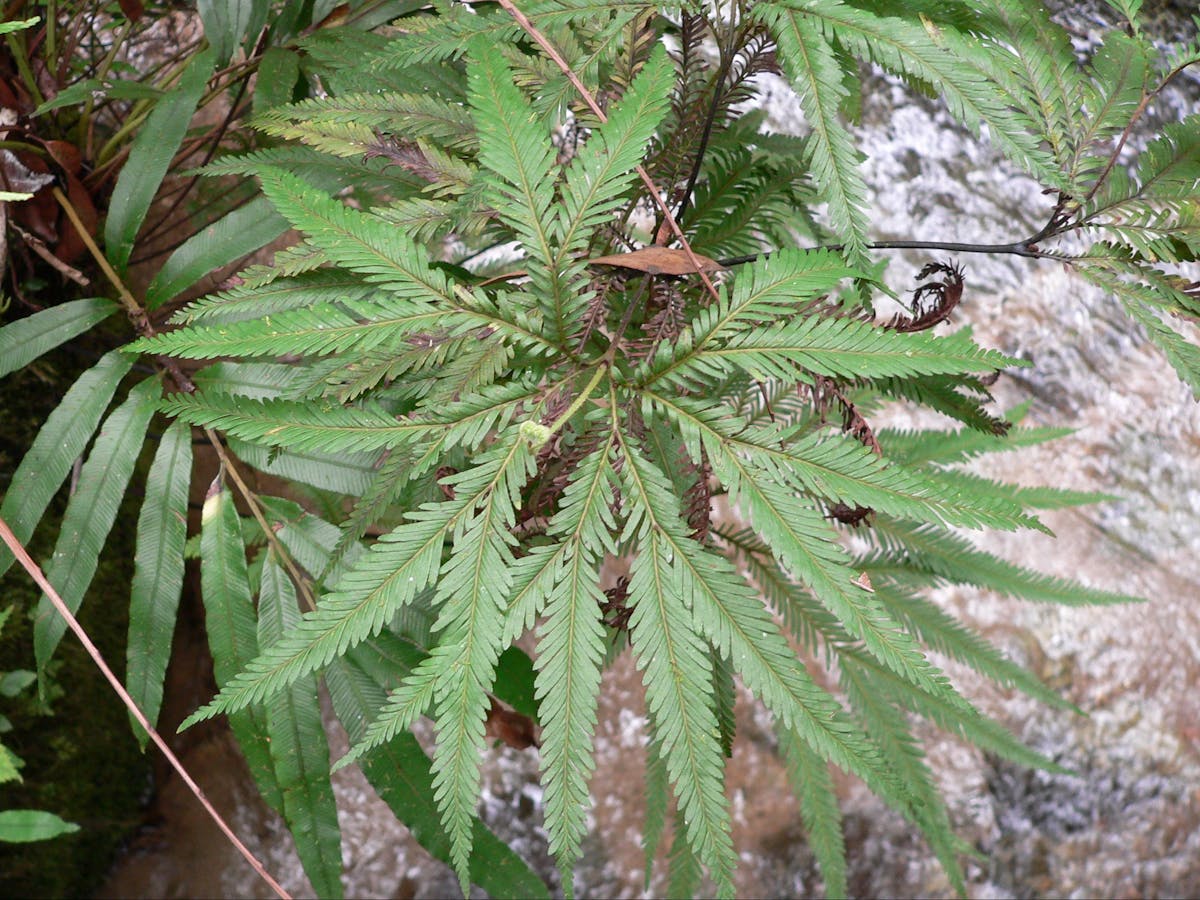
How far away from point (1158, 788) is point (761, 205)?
→ 72.8 inches

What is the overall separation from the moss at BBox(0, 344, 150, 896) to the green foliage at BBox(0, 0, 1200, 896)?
0.53m

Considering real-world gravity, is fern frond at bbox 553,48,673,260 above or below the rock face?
above

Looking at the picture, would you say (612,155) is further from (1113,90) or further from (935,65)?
(1113,90)

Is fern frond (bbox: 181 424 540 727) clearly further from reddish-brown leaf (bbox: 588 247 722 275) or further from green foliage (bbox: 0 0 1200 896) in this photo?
reddish-brown leaf (bbox: 588 247 722 275)

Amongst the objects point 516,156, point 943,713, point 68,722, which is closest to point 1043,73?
point 516,156

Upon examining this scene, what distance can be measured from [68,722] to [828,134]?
176cm

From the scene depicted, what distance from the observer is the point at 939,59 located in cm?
75

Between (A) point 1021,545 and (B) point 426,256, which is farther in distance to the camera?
(A) point 1021,545

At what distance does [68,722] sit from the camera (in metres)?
1.69

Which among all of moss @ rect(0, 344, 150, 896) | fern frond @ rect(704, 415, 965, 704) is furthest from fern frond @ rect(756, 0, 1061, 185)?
moss @ rect(0, 344, 150, 896)

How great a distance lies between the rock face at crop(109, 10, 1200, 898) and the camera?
199 cm

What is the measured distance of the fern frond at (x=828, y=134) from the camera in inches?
29.1

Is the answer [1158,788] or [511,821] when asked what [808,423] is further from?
[1158,788]

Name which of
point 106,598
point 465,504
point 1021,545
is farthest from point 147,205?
point 1021,545
